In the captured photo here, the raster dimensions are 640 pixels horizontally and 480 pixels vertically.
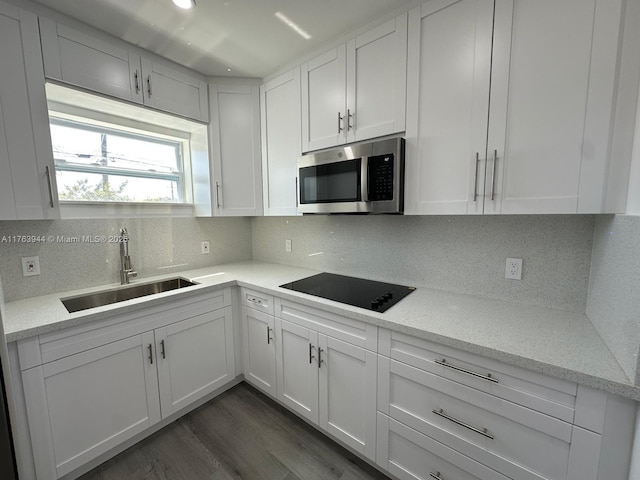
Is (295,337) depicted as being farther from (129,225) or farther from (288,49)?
(288,49)

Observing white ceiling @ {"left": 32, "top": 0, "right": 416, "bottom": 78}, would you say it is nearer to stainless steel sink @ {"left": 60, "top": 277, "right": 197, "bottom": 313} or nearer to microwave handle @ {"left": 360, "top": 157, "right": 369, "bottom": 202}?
microwave handle @ {"left": 360, "top": 157, "right": 369, "bottom": 202}

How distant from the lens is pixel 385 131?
1.43 metres

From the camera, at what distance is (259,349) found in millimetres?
1897

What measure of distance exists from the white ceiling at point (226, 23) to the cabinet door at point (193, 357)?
5.65 ft

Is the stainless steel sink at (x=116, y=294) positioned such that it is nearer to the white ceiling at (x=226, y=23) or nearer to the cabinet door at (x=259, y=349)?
the cabinet door at (x=259, y=349)

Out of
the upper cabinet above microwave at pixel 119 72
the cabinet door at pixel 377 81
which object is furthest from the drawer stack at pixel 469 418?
the upper cabinet above microwave at pixel 119 72

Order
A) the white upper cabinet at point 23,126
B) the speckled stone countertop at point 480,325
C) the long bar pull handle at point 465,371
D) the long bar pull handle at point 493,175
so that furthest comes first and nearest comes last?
the white upper cabinet at point 23,126 → the long bar pull handle at point 493,175 → the long bar pull handle at point 465,371 → the speckled stone countertop at point 480,325

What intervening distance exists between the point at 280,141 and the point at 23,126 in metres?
1.35

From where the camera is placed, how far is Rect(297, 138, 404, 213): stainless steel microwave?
137 cm

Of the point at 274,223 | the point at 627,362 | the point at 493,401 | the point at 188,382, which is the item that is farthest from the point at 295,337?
the point at 627,362

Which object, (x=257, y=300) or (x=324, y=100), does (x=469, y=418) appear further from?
(x=324, y=100)

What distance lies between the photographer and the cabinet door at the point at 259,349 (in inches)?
70.9

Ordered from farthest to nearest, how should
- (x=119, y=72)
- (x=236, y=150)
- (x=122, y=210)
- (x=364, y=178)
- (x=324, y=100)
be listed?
(x=236, y=150) < (x=122, y=210) < (x=324, y=100) < (x=119, y=72) < (x=364, y=178)

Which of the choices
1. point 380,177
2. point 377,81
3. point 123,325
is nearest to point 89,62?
point 123,325
